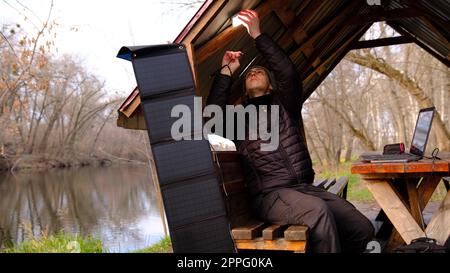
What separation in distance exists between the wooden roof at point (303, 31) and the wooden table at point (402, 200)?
1.56m

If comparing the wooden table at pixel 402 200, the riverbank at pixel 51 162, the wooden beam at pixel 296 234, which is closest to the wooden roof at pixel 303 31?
the wooden beam at pixel 296 234

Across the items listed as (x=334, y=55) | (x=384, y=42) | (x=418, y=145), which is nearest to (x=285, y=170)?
(x=418, y=145)

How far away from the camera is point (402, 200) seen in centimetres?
374

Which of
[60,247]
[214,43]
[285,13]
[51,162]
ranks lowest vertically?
[60,247]

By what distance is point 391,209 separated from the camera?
145 inches

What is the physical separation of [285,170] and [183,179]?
0.89 m

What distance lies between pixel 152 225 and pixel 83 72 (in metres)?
27.5

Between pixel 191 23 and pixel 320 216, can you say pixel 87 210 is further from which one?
pixel 320 216

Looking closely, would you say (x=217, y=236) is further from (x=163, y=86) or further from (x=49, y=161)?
(x=49, y=161)

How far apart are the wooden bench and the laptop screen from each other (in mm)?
1498

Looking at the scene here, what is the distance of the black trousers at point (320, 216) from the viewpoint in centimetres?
305

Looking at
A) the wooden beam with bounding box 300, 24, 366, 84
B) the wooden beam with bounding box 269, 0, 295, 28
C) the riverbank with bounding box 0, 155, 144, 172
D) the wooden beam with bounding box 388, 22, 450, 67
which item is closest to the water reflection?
the riverbank with bounding box 0, 155, 144, 172

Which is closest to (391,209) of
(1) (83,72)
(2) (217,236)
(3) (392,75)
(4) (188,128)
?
(2) (217,236)

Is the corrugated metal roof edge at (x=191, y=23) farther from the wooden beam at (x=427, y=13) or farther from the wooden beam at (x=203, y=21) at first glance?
the wooden beam at (x=427, y=13)
